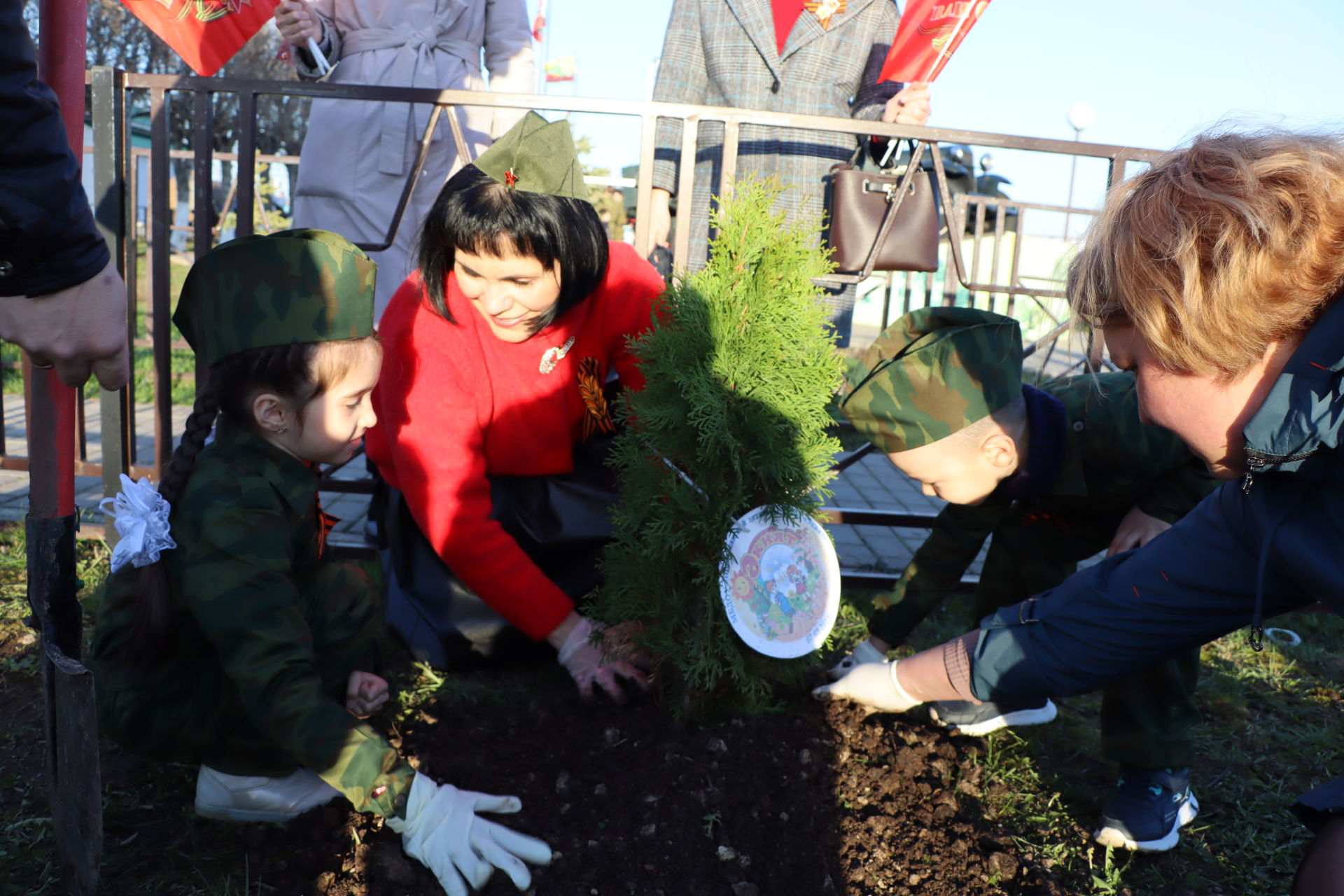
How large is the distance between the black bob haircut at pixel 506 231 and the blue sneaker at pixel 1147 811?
1.88 metres

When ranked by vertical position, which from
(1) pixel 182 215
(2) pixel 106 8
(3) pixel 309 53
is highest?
(2) pixel 106 8

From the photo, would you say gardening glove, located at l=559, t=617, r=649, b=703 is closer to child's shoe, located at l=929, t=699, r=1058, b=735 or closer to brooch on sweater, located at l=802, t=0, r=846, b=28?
child's shoe, located at l=929, t=699, r=1058, b=735

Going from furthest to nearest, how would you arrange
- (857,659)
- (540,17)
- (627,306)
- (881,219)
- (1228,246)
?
(540,17), (881,219), (627,306), (857,659), (1228,246)

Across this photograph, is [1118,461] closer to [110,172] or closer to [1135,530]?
[1135,530]

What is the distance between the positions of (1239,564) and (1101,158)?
7.27 feet

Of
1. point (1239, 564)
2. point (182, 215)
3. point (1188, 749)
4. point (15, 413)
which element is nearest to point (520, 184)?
point (1239, 564)

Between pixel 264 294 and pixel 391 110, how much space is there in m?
2.06

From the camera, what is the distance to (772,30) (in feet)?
11.7

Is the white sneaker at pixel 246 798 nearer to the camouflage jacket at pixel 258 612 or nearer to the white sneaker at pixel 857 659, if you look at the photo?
the camouflage jacket at pixel 258 612

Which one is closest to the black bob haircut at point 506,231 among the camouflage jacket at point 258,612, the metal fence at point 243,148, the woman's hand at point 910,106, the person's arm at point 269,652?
the metal fence at point 243,148

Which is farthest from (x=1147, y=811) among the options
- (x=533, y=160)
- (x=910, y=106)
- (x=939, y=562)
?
(x=910, y=106)

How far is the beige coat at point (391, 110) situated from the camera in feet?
11.8

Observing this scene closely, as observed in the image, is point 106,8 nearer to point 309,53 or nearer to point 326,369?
point 309,53

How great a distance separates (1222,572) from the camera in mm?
1585
